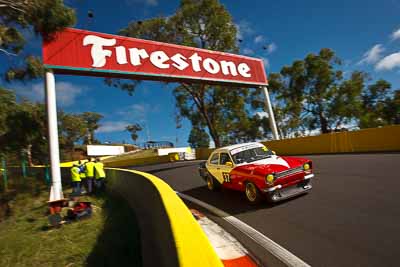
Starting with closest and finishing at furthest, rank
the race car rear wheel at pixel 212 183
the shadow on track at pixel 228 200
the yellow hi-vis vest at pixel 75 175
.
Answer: the shadow on track at pixel 228 200 < the race car rear wheel at pixel 212 183 < the yellow hi-vis vest at pixel 75 175

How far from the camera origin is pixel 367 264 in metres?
2.59

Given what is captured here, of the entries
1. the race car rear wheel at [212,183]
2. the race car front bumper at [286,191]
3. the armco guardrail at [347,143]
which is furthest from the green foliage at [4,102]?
the armco guardrail at [347,143]

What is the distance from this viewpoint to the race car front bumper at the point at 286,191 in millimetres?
4989

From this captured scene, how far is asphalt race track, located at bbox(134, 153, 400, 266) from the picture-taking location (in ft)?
9.36

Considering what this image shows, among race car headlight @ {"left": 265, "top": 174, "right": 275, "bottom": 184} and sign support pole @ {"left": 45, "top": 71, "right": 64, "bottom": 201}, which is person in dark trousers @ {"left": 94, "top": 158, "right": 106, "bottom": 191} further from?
race car headlight @ {"left": 265, "top": 174, "right": 275, "bottom": 184}

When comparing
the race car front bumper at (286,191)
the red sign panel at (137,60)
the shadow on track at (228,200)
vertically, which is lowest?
the shadow on track at (228,200)

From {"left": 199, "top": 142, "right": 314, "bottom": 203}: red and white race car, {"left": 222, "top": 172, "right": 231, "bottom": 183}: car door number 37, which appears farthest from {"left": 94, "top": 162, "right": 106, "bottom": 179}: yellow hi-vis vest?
{"left": 222, "top": 172, "right": 231, "bottom": 183}: car door number 37

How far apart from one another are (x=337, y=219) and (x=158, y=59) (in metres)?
12.7

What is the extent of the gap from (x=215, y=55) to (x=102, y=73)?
8.01 metres

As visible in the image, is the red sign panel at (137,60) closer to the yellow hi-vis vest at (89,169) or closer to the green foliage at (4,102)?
the green foliage at (4,102)

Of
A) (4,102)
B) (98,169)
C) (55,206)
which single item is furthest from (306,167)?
(4,102)

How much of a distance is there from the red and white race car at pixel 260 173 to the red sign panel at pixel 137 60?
334 inches

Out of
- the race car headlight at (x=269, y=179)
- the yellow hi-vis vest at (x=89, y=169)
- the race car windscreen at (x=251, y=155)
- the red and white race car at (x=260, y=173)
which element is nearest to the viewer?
the race car headlight at (x=269, y=179)

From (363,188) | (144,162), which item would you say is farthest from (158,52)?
(144,162)
